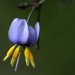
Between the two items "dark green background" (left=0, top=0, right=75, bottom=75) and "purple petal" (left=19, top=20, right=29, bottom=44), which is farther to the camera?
"dark green background" (left=0, top=0, right=75, bottom=75)

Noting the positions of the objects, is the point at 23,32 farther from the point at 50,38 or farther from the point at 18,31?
the point at 50,38

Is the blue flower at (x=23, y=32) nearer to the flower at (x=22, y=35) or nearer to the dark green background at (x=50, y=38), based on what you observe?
the flower at (x=22, y=35)

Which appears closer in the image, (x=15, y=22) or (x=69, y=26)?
(x=15, y=22)

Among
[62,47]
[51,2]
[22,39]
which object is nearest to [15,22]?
[22,39]

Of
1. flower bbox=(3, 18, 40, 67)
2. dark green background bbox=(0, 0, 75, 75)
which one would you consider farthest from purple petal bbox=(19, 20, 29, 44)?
dark green background bbox=(0, 0, 75, 75)

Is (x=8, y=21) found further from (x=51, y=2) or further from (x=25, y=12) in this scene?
(x=51, y=2)

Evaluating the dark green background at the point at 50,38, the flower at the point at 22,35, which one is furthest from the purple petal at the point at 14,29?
the dark green background at the point at 50,38

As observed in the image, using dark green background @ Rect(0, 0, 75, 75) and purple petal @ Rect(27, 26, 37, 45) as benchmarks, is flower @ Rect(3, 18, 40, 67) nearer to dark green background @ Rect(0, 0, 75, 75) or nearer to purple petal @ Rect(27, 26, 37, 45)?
Result: purple petal @ Rect(27, 26, 37, 45)
